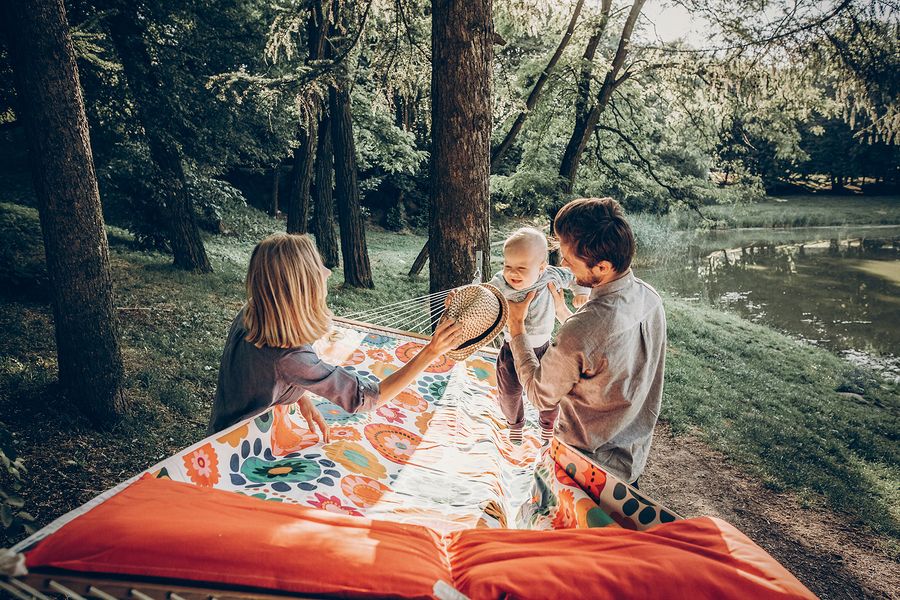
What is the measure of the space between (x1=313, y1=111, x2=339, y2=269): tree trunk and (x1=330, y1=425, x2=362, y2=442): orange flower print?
22.2ft

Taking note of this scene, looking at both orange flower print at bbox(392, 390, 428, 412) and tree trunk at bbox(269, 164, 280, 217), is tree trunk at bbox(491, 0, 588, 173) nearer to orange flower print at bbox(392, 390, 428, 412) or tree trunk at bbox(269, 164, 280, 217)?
orange flower print at bbox(392, 390, 428, 412)

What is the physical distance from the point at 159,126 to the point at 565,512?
7.07m

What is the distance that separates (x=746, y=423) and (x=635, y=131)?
542 centimetres

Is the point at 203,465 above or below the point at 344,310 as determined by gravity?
above

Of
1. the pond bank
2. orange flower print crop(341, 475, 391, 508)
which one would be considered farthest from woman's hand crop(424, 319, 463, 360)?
the pond bank

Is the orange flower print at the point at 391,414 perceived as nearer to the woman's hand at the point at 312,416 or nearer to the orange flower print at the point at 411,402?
the orange flower print at the point at 411,402

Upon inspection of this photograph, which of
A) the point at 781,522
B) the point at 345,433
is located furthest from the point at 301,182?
the point at 781,522

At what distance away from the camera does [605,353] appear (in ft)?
5.01

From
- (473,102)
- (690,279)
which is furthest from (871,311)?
(473,102)

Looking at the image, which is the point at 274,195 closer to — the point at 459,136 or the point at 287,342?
the point at 459,136

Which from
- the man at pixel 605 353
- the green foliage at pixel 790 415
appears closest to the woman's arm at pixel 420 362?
the man at pixel 605 353

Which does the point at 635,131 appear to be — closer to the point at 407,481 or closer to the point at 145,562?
the point at 407,481

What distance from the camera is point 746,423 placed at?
4.82 metres

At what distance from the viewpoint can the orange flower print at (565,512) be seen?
1553mm
